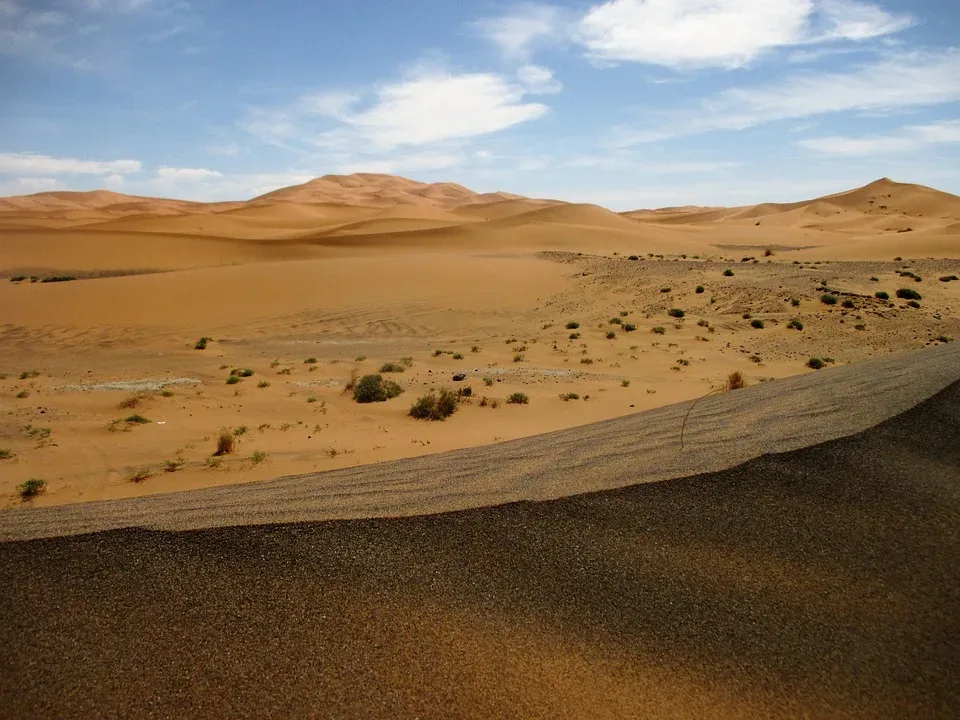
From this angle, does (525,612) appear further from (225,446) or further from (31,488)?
(225,446)

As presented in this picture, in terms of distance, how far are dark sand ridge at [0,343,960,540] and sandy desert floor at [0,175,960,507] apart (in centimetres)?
403

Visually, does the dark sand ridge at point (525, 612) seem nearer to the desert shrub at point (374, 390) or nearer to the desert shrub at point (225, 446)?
the desert shrub at point (225, 446)

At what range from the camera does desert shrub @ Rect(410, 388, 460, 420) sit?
1233cm

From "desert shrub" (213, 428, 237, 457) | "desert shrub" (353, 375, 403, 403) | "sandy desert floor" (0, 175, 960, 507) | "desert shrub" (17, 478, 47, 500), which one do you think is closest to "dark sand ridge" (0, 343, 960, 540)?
"desert shrub" (17, 478, 47, 500)

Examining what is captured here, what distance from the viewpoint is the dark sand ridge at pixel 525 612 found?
110 inches

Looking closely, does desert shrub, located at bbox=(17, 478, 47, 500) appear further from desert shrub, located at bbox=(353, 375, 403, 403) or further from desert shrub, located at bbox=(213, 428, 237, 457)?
desert shrub, located at bbox=(353, 375, 403, 403)

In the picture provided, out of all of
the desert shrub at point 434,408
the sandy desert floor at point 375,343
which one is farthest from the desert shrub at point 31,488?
the desert shrub at point 434,408

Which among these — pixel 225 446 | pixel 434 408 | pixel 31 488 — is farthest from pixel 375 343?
pixel 31 488

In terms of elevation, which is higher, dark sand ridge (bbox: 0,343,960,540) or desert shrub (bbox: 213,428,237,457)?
dark sand ridge (bbox: 0,343,960,540)

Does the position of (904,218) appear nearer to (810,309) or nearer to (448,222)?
(448,222)

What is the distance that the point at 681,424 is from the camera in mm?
5965

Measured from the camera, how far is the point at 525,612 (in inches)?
126

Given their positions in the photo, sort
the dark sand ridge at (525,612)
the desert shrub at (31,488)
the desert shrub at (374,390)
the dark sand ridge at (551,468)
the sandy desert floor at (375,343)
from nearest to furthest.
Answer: the dark sand ridge at (525,612), the dark sand ridge at (551,468), the desert shrub at (31,488), the sandy desert floor at (375,343), the desert shrub at (374,390)

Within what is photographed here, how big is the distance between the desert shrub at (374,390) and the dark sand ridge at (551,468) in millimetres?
7282
